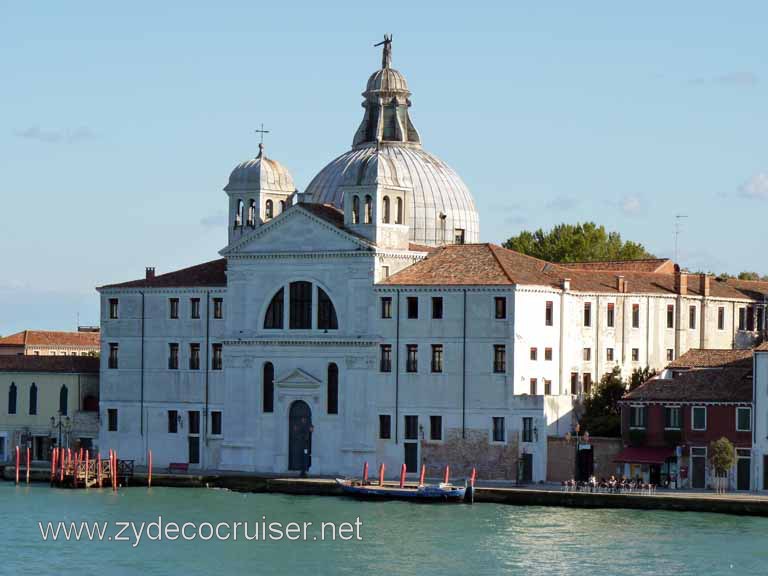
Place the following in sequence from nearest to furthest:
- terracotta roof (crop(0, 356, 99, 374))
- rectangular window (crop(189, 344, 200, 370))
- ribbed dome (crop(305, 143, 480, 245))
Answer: rectangular window (crop(189, 344, 200, 370)) → terracotta roof (crop(0, 356, 99, 374)) → ribbed dome (crop(305, 143, 480, 245))

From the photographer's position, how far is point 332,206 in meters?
73.8

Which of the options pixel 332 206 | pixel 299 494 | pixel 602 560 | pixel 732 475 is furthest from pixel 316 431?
pixel 602 560

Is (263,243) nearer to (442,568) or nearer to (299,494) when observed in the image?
(299,494)

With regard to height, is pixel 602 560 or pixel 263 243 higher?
pixel 263 243

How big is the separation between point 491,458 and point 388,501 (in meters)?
3.90

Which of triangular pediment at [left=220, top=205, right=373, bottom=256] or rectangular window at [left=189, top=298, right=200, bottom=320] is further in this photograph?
rectangular window at [left=189, top=298, right=200, bottom=320]

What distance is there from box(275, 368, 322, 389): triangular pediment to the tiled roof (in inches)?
404

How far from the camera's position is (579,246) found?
93562mm

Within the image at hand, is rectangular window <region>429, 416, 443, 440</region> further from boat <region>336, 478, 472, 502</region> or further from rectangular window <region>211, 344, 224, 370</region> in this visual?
rectangular window <region>211, 344, 224, 370</region>

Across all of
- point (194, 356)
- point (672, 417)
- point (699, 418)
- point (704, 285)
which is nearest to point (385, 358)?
point (194, 356)

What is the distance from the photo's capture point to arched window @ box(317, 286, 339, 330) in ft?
227

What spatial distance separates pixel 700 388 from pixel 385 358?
9.86m

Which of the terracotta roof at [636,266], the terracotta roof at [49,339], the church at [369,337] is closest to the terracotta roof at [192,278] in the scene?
the church at [369,337]

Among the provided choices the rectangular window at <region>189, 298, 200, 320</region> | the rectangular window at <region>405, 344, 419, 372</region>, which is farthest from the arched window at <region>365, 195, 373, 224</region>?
the rectangular window at <region>189, 298, 200, 320</region>
